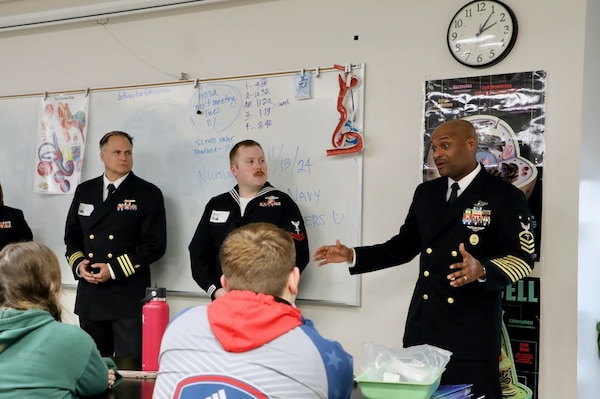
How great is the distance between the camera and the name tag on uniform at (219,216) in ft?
11.0

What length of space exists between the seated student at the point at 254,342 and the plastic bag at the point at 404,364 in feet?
0.52

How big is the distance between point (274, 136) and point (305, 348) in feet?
7.51

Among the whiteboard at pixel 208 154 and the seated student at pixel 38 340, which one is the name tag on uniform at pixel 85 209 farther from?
the seated student at pixel 38 340

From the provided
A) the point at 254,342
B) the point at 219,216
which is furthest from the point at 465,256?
the point at 219,216

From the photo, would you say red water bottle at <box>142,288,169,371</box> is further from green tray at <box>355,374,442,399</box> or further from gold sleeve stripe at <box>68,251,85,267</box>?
gold sleeve stripe at <box>68,251,85,267</box>

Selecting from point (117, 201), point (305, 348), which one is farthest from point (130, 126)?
point (305, 348)

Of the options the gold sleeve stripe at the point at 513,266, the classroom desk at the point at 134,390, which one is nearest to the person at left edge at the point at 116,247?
the classroom desk at the point at 134,390

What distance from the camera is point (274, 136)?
3520 millimetres

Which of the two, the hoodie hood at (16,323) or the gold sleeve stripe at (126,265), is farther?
the gold sleeve stripe at (126,265)

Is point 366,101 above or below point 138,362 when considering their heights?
above

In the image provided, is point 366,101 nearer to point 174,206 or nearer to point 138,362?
point 174,206

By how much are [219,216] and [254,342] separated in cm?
209

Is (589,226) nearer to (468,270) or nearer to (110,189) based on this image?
(468,270)

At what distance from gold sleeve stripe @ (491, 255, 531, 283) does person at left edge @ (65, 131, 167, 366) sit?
192 cm
